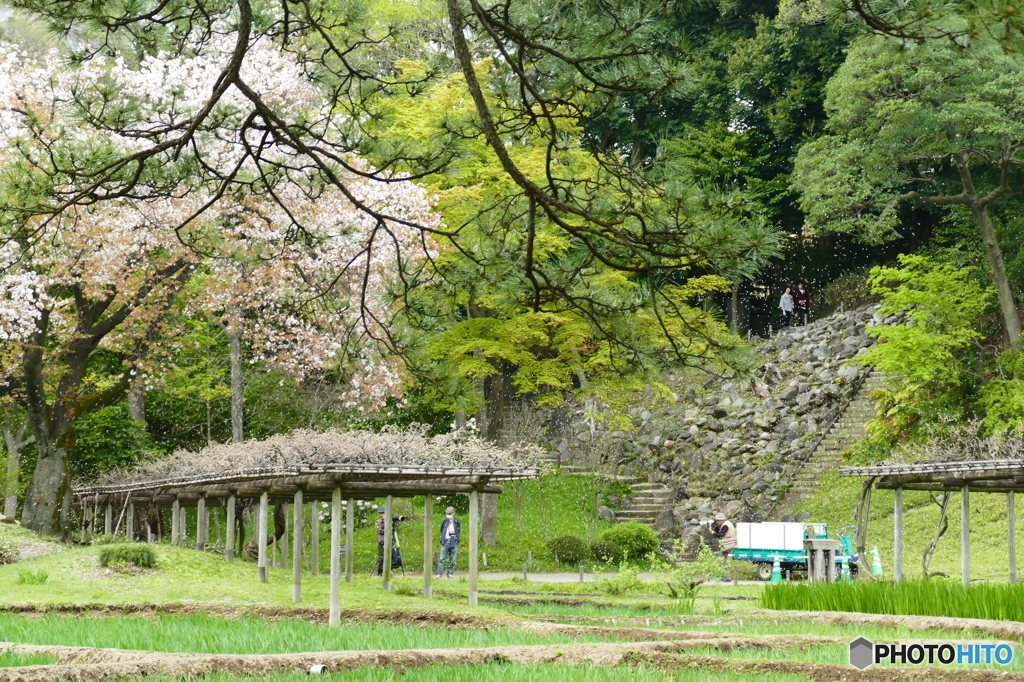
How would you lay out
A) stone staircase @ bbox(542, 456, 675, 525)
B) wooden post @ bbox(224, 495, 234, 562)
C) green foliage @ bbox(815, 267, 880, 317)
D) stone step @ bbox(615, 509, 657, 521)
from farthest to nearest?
green foliage @ bbox(815, 267, 880, 317), stone staircase @ bbox(542, 456, 675, 525), stone step @ bbox(615, 509, 657, 521), wooden post @ bbox(224, 495, 234, 562)

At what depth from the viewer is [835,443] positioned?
30.2 metres

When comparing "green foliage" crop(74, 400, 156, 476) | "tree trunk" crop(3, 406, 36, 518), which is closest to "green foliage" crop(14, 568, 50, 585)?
"tree trunk" crop(3, 406, 36, 518)

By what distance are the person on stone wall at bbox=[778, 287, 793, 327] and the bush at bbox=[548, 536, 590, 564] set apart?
1461 cm

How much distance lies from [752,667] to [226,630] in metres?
5.15

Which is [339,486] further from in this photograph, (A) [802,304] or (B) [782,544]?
(A) [802,304]

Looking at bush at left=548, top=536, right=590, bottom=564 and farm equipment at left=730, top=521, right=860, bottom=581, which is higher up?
farm equipment at left=730, top=521, right=860, bottom=581

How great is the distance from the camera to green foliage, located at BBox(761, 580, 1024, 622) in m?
10.7

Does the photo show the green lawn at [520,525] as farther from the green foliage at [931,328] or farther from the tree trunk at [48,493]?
the green foliage at [931,328]

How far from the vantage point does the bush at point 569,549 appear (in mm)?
27141

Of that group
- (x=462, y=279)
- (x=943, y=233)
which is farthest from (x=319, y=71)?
(x=943, y=233)

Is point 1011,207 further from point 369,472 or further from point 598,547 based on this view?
point 369,472

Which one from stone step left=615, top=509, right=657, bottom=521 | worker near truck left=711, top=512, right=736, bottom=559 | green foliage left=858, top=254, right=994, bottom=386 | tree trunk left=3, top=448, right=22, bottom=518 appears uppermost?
green foliage left=858, top=254, right=994, bottom=386

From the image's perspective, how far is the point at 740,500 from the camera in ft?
95.5

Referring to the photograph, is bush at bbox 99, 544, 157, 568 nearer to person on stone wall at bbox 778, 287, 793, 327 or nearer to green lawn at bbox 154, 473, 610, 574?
green lawn at bbox 154, 473, 610, 574
